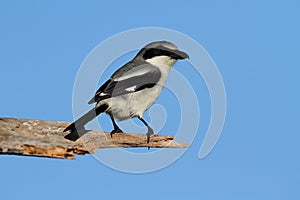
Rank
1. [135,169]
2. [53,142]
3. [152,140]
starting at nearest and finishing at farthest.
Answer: [53,142] < [135,169] < [152,140]

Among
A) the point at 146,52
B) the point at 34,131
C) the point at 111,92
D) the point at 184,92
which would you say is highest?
the point at 146,52

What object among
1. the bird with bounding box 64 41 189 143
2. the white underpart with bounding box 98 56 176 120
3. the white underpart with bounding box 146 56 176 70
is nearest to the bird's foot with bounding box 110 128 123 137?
the bird with bounding box 64 41 189 143

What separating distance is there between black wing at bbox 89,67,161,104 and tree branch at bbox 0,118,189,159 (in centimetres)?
90

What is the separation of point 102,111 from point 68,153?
1.92 meters

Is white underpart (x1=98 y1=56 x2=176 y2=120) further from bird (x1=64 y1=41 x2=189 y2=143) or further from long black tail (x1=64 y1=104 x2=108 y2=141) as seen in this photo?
long black tail (x1=64 y1=104 x2=108 y2=141)

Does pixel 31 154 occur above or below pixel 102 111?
below

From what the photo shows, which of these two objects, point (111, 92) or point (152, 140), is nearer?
point (152, 140)

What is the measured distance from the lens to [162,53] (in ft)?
23.8

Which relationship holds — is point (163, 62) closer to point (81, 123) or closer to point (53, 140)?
point (81, 123)

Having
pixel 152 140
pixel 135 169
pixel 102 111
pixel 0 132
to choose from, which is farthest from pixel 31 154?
pixel 102 111

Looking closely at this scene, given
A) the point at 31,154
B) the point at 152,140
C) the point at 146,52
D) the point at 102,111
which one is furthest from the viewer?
the point at 146,52

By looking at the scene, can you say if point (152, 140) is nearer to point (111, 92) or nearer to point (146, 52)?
point (111, 92)

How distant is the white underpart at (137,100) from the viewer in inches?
273

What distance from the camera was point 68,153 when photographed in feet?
16.4
